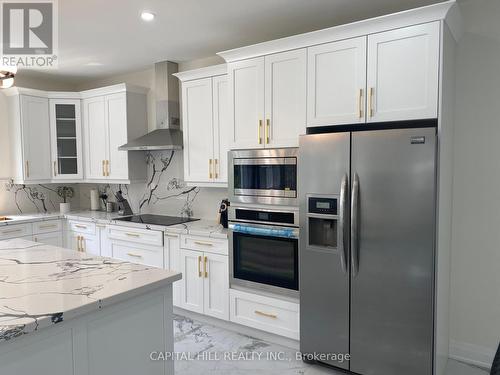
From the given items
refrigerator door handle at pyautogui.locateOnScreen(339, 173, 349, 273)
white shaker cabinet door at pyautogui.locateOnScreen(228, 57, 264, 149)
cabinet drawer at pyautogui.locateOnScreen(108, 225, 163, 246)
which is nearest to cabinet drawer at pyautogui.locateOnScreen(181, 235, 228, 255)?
cabinet drawer at pyautogui.locateOnScreen(108, 225, 163, 246)

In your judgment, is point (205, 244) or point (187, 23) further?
point (205, 244)

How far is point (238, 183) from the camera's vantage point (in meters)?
3.06

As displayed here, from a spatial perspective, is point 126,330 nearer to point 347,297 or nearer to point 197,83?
point 347,297

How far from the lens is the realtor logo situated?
267cm

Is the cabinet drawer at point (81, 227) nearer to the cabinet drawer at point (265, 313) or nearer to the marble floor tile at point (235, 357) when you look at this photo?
the marble floor tile at point (235, 357)

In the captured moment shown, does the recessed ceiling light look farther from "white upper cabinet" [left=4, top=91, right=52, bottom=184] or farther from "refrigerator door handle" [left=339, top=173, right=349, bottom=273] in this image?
"white upper cabinet" [left=4, top=91, right=52, bottom=184]

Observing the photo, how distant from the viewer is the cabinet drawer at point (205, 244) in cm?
320

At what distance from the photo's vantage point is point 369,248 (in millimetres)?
2342

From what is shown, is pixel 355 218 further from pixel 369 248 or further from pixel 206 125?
pixel 206 125

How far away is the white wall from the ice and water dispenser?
1.01 m

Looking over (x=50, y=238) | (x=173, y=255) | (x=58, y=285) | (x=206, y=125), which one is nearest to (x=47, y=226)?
(x=50, y=238)

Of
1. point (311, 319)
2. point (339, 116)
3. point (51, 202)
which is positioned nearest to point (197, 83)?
point (339, 116)

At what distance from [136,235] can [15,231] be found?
4.86ft

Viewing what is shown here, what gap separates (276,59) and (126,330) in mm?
2164
